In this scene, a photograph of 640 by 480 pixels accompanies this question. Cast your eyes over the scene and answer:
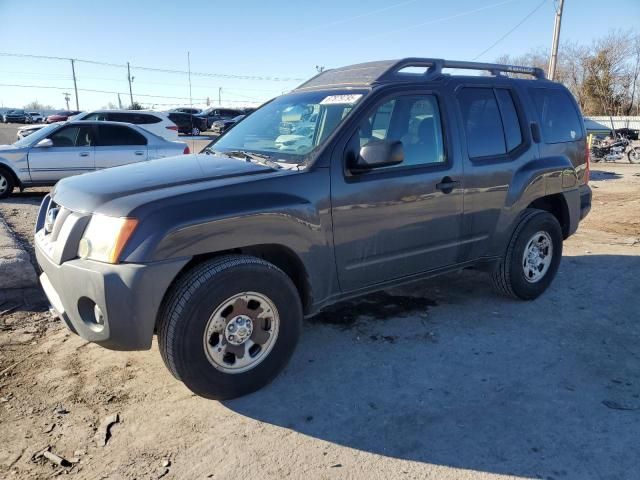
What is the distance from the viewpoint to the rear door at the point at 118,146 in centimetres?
1077

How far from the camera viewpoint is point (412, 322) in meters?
4.43

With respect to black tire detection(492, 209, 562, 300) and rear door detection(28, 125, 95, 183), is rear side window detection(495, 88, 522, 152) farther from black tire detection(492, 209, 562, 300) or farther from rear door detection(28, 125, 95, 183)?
rear door detection(28, 125, 95, 183)

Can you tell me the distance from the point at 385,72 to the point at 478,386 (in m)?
2.34

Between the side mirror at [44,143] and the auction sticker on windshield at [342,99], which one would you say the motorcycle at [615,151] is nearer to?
the side mirror at [44,143]

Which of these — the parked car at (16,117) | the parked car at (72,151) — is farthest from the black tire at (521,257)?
the parked car at (16,117)

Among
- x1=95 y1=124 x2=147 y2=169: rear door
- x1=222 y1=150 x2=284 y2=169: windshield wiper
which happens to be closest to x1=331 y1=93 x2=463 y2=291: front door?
x1=222 y1=150 x2=284 y2=169: windshield wiper

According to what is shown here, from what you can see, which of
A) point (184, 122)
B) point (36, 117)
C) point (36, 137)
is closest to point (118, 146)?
point (36, 137)

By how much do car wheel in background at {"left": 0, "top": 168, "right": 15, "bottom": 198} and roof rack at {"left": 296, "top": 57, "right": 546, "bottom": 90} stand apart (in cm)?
837

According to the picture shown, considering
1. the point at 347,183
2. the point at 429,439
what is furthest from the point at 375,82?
the point at 429,439

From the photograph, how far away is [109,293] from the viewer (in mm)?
2742

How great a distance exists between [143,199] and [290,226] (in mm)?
872

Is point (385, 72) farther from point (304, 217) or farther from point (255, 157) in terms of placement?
point (304, 217)

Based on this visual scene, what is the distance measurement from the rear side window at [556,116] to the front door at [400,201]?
4.65ft

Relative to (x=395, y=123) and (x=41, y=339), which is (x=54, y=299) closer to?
(x=41, y=339)
